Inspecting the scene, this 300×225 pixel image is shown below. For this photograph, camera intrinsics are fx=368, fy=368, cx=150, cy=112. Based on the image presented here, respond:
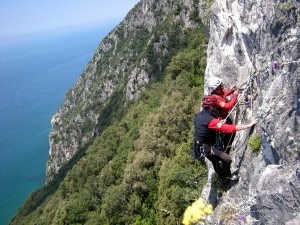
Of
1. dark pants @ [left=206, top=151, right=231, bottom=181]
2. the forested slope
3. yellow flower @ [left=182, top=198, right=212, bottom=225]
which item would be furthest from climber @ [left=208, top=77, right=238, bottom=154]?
the forested slope

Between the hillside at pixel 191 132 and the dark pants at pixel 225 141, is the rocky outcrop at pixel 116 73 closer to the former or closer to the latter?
the hillside at pixel 191 132

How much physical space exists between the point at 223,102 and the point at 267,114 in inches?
67.0

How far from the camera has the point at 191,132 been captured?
36.2 metres

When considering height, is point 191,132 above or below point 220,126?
below

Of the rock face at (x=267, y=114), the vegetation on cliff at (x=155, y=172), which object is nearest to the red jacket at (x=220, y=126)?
the rock face at (x=267, y=114)

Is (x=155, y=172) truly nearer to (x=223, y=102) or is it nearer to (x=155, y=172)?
(x=155, y=172)

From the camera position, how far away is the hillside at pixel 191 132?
810 centimetres

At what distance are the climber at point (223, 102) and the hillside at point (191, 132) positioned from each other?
0.37m

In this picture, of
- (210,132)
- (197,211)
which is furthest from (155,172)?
(197,211)

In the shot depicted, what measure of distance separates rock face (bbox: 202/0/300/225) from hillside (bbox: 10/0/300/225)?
2 centimetres

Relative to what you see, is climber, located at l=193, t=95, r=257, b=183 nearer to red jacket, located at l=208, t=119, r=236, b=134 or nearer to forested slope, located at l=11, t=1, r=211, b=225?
→ red jacket, located at l=208, t=119, r=236, b=134

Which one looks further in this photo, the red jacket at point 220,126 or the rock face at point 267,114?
the red jacket at point 220,126

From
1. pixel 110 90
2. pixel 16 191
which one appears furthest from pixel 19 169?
pixel 110 90

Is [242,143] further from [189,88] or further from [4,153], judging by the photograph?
[4,153]
